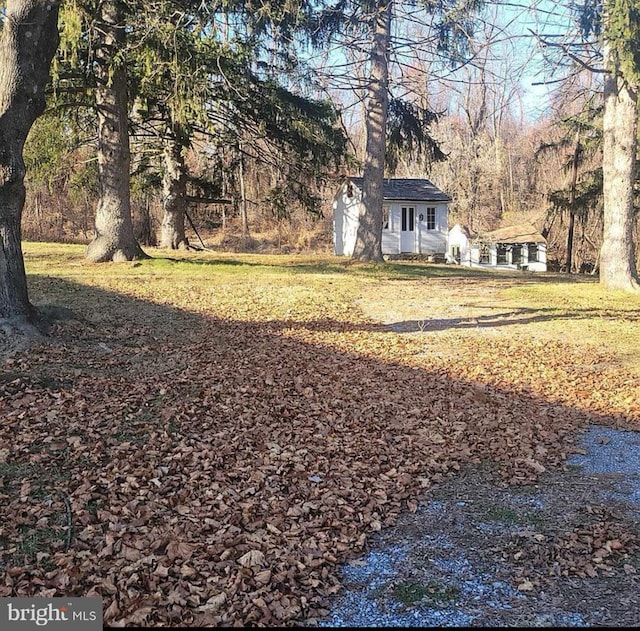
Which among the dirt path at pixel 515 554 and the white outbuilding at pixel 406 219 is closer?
the dirt path at pixel 515 554

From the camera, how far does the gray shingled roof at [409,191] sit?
2870 centimetres

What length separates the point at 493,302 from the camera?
12266 mm

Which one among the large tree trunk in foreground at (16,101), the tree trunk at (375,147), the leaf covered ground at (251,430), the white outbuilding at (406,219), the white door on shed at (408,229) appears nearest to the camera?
the leaf covered ground at (251,430)

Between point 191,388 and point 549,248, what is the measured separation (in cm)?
3284

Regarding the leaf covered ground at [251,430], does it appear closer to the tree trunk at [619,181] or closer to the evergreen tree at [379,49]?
the tree trunk at [619,181]

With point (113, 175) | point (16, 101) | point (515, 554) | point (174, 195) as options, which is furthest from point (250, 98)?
point (515, 554)

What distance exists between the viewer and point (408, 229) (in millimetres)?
29328

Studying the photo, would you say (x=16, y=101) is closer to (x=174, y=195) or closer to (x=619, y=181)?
(x=619, y=181)

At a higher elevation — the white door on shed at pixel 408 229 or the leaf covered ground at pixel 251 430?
the white door on shed at pixel 408 229

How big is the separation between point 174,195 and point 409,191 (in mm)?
13027

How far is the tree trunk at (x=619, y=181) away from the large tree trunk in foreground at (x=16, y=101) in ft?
38.0

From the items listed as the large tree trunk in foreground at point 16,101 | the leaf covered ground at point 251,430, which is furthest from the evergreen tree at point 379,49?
the large tree trunk in foreground at point 16,101

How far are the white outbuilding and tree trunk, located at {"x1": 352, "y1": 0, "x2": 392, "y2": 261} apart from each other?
1026cm

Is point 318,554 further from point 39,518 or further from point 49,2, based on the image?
point 49,2
